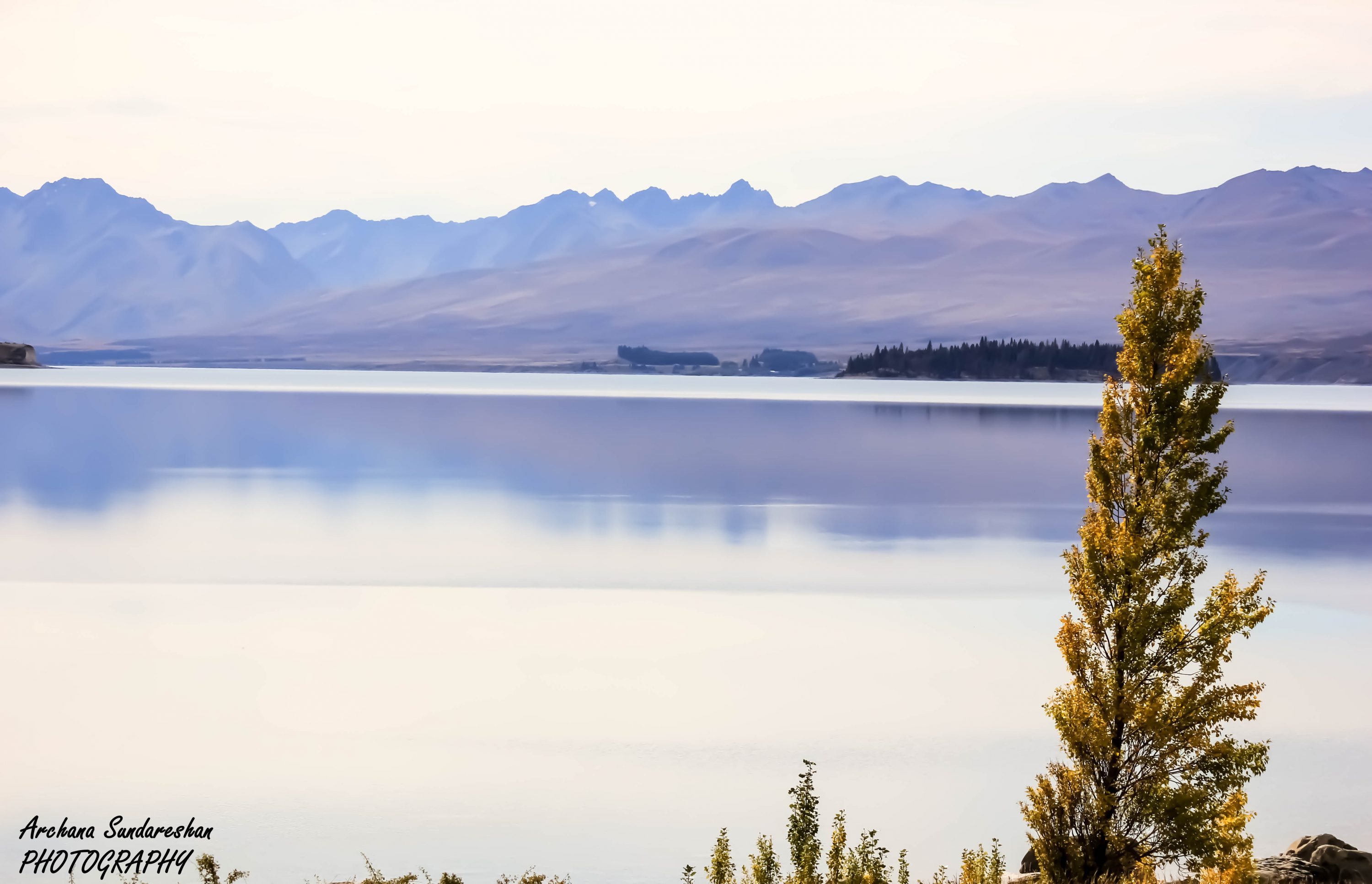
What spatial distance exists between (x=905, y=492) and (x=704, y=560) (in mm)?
24491

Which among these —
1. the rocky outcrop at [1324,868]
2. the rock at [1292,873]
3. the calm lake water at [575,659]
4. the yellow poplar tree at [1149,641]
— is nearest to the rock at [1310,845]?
the rocky outcrop at [1324,868]

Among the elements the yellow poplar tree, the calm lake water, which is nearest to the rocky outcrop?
the yellow poplar tree

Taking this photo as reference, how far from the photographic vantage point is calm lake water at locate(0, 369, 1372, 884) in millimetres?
18969

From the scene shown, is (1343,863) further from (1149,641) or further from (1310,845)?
(1149,641)

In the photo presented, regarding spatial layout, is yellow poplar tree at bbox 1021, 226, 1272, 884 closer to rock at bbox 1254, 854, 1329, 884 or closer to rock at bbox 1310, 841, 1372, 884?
rock at bbox 1254, 854, 1329, 884

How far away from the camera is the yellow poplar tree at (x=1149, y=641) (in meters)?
16.1

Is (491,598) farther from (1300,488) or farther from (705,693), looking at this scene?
(1300,488)

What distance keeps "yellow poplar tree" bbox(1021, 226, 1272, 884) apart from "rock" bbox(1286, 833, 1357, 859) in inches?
23.0

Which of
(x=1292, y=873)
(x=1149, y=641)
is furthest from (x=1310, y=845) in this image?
(x=1149, y=641)

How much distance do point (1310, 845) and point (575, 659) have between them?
15011 mm

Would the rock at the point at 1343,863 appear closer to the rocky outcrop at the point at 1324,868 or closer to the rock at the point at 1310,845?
the rocky outcrop at the point at 1324,868

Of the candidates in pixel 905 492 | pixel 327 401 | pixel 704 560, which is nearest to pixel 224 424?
pixel 327 401

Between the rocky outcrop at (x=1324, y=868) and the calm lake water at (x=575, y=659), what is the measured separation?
114 inches

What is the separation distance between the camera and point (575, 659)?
90.9ft
